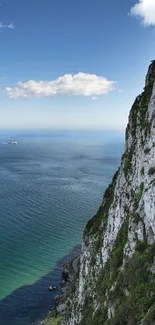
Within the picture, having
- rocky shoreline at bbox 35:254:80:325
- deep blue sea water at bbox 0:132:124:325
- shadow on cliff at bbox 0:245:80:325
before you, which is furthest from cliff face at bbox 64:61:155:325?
deep blue sea water at bbox 0:132:124:325

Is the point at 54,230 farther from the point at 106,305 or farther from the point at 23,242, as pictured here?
the point at 106,305

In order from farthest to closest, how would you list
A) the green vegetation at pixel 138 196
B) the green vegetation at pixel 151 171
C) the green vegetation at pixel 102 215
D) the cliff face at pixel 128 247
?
1. the green vegetation at pixel 102 215
2. the green vegetation at pixel 138 196
3. the green vegetation at pixel 151 171
4. the cliff face at pixel 128 247

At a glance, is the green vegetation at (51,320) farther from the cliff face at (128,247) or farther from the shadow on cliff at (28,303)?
the cliff face at (128,247)

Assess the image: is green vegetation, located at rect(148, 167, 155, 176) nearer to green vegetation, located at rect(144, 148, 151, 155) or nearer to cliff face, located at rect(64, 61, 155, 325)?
cliff face, located at rect(64, 61, 155, 325)

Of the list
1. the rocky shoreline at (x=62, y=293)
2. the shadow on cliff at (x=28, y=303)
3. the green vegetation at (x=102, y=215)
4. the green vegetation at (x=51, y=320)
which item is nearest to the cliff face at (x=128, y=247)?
the green vegetation at (x=102, y=215)

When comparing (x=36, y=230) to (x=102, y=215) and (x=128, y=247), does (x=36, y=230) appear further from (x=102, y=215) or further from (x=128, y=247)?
(x=128, y=247)

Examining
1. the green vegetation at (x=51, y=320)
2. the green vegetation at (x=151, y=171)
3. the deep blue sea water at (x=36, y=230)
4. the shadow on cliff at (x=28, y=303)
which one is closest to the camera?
the green vegetation at (x=151, y=171)
